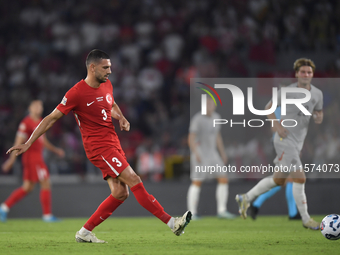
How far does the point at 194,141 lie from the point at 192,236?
130 inches

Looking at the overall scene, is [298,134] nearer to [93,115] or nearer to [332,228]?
[332,228]

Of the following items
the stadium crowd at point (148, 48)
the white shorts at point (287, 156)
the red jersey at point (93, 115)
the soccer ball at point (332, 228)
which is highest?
the stadium crowd at point (148, 48)

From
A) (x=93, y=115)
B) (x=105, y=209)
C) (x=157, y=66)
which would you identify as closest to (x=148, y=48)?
(x=157, y=66)

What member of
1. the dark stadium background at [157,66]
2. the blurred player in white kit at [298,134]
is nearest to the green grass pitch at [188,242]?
the blurred player in white kit at [298,134]

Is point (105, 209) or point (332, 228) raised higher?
point (105, 209)

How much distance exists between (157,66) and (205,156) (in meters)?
5.97

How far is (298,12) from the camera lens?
14859mm

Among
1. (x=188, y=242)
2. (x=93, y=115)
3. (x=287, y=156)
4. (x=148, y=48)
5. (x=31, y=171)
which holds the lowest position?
(x=188, y=242)

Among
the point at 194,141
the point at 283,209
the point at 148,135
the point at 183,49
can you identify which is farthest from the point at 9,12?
the point at 283,209

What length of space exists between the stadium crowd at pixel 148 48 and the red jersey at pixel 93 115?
242 inches

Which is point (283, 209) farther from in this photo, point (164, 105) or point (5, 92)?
point (5, 92)

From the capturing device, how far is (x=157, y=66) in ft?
49.6

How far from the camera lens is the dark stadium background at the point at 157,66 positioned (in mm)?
10758

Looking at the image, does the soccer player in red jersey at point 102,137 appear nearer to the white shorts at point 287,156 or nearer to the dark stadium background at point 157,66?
the white shorts at point 287,156
